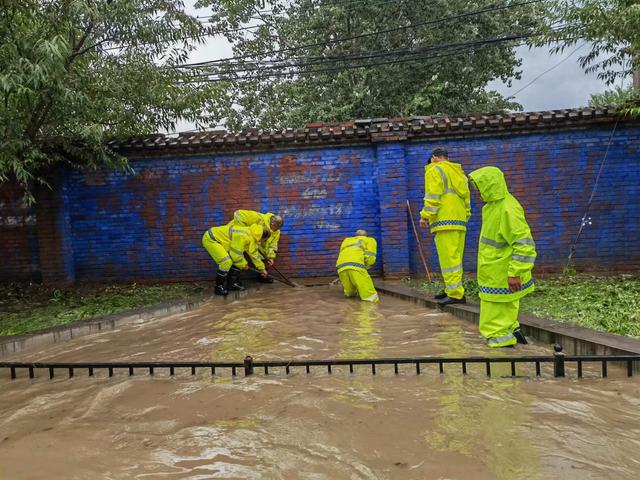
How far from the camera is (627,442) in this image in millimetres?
2361

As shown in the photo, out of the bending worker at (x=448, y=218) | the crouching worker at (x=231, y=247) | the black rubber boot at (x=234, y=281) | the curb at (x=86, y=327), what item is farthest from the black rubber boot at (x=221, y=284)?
the bending worker at (x=448, y=218)

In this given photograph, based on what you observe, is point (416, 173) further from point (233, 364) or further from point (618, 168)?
point (233, 364)

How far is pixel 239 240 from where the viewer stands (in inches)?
313

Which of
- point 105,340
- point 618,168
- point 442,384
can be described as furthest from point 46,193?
point 618,168

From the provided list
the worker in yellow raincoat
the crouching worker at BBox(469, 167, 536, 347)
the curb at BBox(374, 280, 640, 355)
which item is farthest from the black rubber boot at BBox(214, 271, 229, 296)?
the crouching worker at BBox(469, 167, 536, 347)

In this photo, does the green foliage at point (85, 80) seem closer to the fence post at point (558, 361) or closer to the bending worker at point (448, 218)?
the bending worker at point (448, 218)

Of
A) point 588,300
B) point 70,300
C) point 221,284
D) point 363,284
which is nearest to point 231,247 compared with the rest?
point 221,284

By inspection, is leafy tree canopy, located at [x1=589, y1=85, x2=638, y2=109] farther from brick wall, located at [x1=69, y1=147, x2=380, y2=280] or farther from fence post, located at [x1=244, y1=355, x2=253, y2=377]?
fence post, located at [x1=244, y1=355, x2=253, y2=377]

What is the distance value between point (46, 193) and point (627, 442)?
1008cm

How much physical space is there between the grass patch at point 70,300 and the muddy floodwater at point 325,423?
254cm

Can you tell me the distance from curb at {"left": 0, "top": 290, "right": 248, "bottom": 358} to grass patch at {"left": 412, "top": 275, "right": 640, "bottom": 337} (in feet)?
12.4

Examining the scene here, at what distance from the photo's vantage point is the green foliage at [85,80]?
5.70 metres

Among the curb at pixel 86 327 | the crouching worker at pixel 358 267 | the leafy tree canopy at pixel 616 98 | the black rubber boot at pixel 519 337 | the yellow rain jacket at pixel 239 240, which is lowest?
the black rubber boot at pixel 519 337

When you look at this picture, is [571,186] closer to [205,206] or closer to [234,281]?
[234,281]
